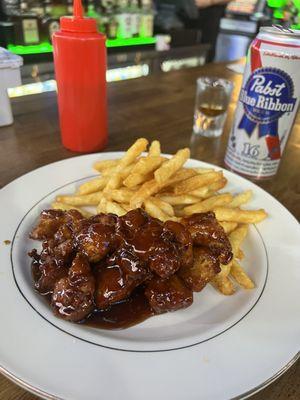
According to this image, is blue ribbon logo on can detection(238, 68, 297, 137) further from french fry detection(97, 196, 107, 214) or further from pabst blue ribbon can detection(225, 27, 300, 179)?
french fry detection(97, 196, 107, 214)

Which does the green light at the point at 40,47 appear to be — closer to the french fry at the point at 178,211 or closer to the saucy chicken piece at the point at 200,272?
the french fry at the point at 178,211

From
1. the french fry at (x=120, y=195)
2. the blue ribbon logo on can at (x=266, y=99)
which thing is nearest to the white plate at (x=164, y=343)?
the french fry at (x=120, y=195)

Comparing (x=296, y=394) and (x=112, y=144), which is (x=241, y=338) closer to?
(x=296, y=394)

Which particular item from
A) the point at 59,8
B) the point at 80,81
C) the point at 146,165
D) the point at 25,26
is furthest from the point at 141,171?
the point at 59,8

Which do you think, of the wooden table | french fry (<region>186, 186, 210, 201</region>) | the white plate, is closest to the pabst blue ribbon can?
the wooden table

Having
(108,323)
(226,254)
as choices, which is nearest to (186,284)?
(226,254)
